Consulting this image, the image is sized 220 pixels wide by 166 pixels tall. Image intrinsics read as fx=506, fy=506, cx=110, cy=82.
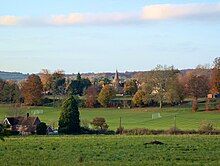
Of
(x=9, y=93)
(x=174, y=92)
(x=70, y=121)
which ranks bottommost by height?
(x=70, y=121)

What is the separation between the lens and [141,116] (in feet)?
288

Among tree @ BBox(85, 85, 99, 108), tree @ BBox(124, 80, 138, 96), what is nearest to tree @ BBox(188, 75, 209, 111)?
tree @ BBox(85, 85, 99, 108)

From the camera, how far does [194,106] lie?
89.9 metres

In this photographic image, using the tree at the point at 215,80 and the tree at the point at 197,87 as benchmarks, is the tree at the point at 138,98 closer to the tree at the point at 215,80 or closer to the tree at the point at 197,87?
the tree at the point at 197,87

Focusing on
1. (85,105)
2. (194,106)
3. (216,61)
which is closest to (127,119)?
(194,106)

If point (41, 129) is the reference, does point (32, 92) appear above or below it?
above

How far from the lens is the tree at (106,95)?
3939 inches

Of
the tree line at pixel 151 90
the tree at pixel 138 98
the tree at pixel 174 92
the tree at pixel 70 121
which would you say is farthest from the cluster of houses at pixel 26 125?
the tree at pixel 174 92

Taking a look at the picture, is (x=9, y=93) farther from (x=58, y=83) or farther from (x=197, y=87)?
(x=197, y=87)

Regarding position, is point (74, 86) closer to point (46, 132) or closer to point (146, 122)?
point (146, 122)

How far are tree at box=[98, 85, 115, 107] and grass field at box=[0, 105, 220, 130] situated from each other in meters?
3.04

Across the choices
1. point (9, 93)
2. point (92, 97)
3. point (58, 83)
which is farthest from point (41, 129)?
point (58, 83)

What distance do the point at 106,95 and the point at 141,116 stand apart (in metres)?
15.4

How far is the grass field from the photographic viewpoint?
7531cm
